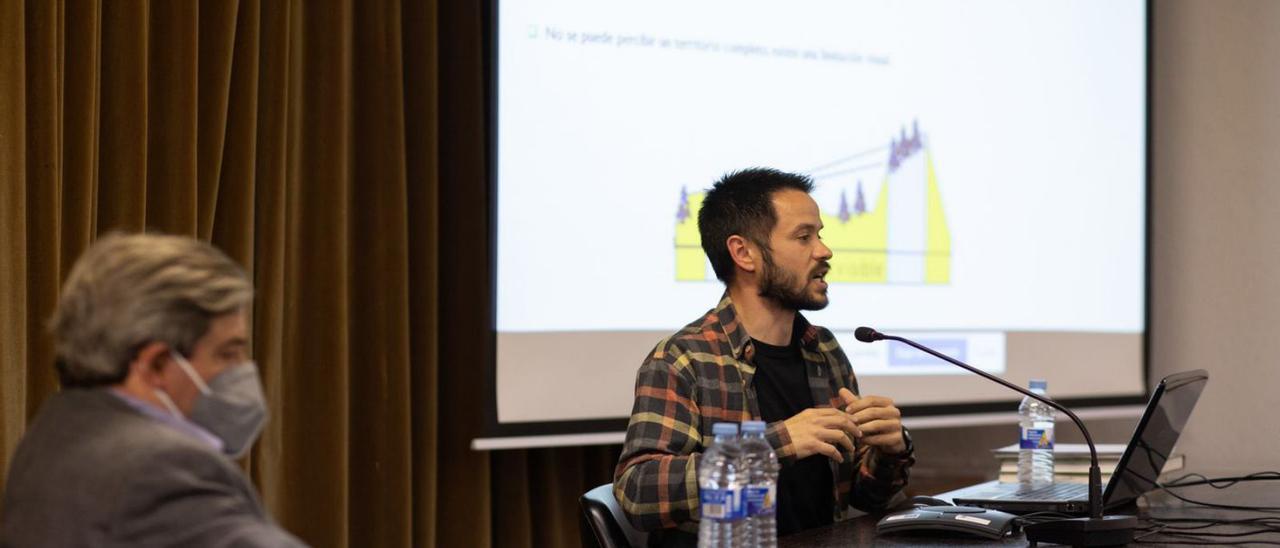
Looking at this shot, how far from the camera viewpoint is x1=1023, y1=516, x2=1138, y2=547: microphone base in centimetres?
188

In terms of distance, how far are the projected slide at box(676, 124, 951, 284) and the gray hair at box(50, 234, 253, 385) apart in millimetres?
2476

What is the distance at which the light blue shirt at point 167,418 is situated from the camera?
117 centimetres

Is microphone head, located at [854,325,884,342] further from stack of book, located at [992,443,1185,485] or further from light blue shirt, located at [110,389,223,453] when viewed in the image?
light blue shirt, located at [110,389,223,453]

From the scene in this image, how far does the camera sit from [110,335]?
3.76 feet

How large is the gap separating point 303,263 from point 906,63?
1799 mm

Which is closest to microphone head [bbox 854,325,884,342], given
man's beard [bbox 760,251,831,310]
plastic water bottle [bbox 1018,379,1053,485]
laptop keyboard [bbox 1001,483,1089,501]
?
man's beard [bbox 760,251,831,310]

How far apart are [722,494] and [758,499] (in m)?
0.06

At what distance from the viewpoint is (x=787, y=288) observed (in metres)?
2.37

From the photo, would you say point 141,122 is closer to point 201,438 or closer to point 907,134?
point 201,438

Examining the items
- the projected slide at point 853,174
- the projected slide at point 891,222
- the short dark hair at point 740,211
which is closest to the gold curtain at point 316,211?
the projected slide at point 853,174

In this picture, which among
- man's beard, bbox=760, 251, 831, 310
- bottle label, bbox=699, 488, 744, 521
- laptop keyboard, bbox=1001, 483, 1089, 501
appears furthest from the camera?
man's beard, bbox=760, 251, 831, 310

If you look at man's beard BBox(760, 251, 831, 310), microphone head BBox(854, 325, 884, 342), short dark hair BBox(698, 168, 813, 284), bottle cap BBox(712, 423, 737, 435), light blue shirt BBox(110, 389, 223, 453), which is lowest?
bottle cap BBox(712, 423, 737, 435)

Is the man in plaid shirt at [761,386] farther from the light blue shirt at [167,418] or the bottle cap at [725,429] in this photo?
the light blue shirt at [167,418]

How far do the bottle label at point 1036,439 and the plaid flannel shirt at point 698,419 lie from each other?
1.32ft
